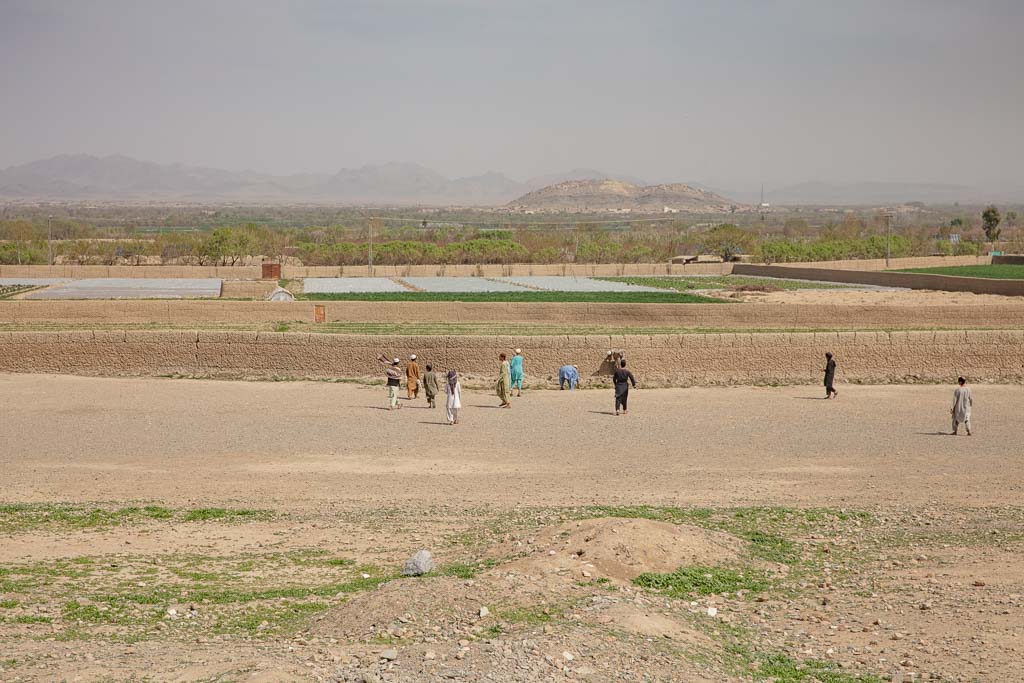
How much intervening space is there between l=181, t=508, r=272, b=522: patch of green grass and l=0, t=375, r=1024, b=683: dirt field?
0.11ft

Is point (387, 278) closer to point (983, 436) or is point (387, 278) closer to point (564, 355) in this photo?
point (564, 355)

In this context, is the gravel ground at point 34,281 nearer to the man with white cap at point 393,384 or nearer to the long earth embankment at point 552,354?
the long earth embankment at point 552,354

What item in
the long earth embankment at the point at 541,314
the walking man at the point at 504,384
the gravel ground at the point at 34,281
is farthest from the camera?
the gravel ground at the point at 34,281

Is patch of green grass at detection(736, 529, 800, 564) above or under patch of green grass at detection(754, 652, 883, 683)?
above

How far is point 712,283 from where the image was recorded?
190ft

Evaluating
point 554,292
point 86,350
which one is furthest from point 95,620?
point 554,292

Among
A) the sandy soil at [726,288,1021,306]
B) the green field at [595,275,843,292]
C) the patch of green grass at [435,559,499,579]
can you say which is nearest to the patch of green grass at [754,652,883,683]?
the patch of green grass at [435,559,499,579]

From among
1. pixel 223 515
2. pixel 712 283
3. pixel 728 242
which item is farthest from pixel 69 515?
pixel 728 242

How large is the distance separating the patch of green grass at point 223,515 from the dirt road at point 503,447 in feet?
1.57

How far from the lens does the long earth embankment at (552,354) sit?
2366 cm

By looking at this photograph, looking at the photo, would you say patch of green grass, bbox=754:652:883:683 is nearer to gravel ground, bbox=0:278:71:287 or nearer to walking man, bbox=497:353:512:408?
walking man, bbox=497:353:512:408

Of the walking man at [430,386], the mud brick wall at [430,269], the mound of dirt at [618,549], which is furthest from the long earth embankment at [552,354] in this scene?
the mud brick wall at [430,269]

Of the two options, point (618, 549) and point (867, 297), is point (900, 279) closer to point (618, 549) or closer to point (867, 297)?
point (867, 297)

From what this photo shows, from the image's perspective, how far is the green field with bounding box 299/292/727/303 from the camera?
44312 millimetres
